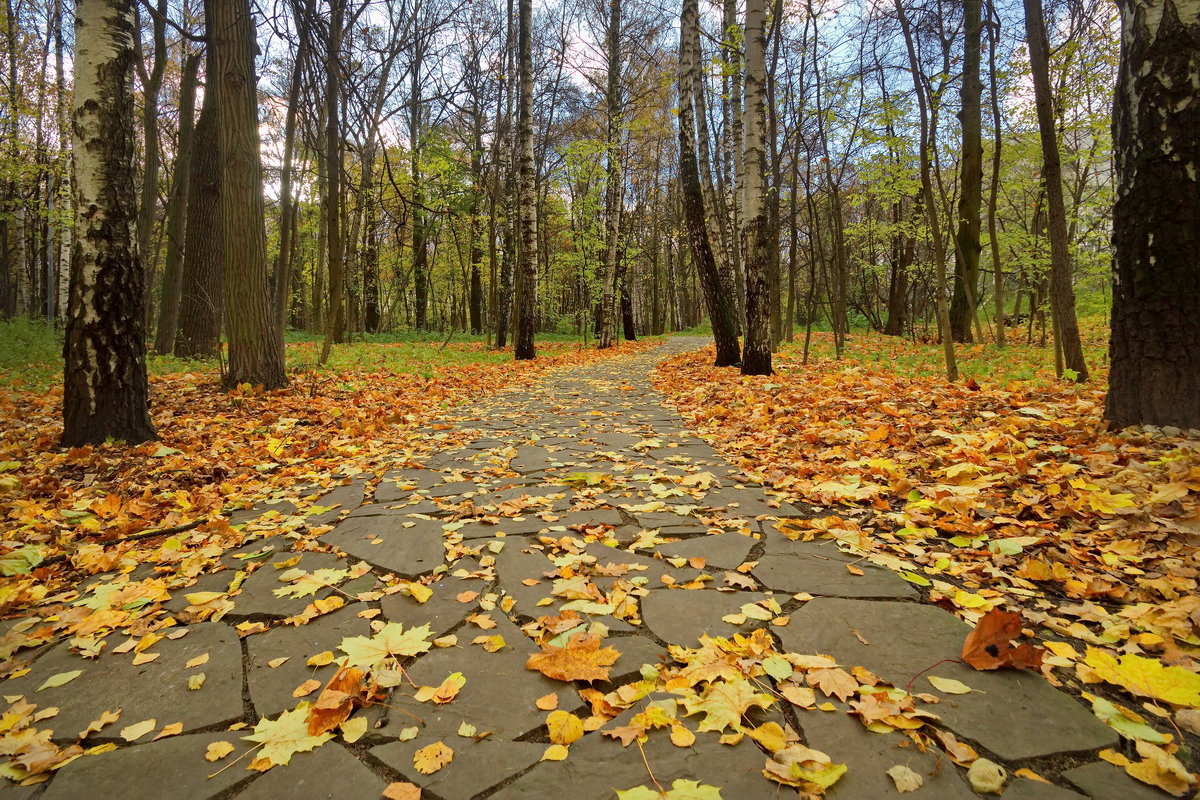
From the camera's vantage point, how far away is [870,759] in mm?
1309

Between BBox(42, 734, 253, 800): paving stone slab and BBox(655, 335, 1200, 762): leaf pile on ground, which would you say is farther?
BBox(655, 335, 1200, 762): leaf pile on ground

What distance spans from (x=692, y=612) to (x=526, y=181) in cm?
1111

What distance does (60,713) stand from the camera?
1582 millimetres

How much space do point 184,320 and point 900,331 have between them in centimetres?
1944

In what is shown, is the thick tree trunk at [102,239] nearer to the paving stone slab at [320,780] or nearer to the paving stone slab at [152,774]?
the paving stone slab at [152,774]

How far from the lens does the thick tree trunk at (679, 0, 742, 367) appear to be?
924 centimetres

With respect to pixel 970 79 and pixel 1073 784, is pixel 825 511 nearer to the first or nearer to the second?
pixel 1073 784

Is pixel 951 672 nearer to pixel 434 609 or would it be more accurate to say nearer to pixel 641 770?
pixel 641 770

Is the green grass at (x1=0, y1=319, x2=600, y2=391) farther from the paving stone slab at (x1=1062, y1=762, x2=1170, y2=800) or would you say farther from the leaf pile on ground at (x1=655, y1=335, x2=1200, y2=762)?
the paving stone slab at (x1=1062, y1=762, x2=1170, y2=800)

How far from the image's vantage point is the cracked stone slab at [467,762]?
4.24 feet

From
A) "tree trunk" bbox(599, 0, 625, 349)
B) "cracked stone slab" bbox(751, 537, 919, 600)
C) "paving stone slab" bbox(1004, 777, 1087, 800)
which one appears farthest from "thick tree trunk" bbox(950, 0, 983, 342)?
"paving stone slab" bbox(1004, 777, 1087, 800)

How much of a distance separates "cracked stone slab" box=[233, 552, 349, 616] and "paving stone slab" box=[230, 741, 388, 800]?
0.87 m

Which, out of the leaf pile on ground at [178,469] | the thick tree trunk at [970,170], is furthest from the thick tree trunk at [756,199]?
the thick tree trunk at [970,170]

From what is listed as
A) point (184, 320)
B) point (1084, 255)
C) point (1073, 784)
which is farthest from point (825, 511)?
point (1084, 255)
